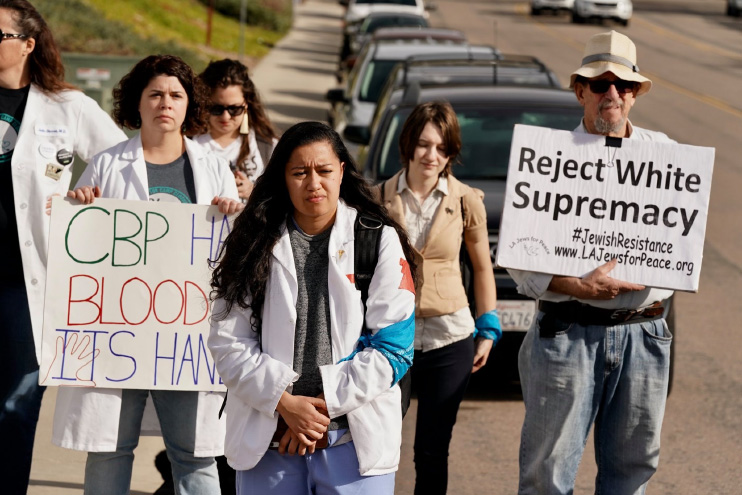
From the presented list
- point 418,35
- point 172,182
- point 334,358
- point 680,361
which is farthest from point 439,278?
point 418,35

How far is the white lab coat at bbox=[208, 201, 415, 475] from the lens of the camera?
347cm

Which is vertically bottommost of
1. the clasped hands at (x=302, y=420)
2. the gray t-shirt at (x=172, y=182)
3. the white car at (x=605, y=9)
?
the clasped hands at (x=302, y=420)

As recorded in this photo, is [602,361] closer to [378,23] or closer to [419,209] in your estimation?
[419,209]

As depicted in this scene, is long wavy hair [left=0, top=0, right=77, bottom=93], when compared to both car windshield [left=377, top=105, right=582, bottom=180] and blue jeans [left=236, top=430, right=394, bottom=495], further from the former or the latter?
car windshield [left=377, top=105, right=582, bottom=180]

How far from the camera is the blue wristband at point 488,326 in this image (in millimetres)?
5094

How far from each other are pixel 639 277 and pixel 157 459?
3.05 meters

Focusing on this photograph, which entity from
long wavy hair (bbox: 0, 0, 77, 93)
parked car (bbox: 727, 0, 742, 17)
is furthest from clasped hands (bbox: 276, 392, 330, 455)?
parked car (bbox: 727, 0, 742, 17)

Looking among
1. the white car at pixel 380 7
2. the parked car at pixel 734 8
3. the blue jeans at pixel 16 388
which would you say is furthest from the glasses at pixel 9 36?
the parked car at pixel 734 8

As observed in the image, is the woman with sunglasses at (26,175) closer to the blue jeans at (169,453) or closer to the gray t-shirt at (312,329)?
the blue jeans at (169,453)

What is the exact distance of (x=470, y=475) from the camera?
623 centimetres

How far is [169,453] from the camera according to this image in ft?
14.9

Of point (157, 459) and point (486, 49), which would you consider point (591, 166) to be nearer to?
point (157, 459)

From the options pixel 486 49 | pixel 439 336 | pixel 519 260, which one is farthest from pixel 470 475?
pixel 486 49

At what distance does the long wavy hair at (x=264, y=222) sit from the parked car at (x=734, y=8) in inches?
1901
